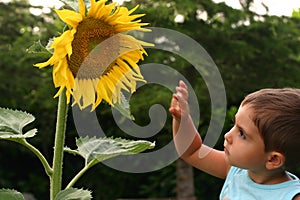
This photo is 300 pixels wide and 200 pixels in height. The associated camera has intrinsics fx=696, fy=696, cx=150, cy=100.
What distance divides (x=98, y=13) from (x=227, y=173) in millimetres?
559

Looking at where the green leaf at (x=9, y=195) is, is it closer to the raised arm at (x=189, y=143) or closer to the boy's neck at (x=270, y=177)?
the raised arm at (x=189, y=143)

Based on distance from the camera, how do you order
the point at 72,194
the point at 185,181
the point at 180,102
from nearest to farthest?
the point at 72,194 → the point at 180,102 → the point at 185,181

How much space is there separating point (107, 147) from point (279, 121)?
0.34m

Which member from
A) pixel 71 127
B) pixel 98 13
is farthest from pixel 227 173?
pixel 71 127

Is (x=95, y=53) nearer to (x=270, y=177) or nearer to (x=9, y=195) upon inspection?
(x=9, y=195)

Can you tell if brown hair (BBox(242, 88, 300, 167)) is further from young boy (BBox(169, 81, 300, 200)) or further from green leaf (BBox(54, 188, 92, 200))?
green leaf (BBox(54, 188, 92, 200))

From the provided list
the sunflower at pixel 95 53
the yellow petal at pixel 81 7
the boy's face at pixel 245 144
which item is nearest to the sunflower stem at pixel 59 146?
the sunflower at pixel 95 53

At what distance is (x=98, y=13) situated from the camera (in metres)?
1.27

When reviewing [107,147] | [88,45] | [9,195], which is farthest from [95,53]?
[9,195]

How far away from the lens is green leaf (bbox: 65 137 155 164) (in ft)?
4.07

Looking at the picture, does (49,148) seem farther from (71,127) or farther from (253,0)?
(253,0)

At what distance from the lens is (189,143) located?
1572 mm

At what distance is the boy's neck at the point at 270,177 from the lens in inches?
56.2

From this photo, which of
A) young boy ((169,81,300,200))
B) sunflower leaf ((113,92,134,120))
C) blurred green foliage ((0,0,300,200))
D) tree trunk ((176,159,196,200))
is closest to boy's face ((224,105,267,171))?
young boy ((169,81,300,200))
